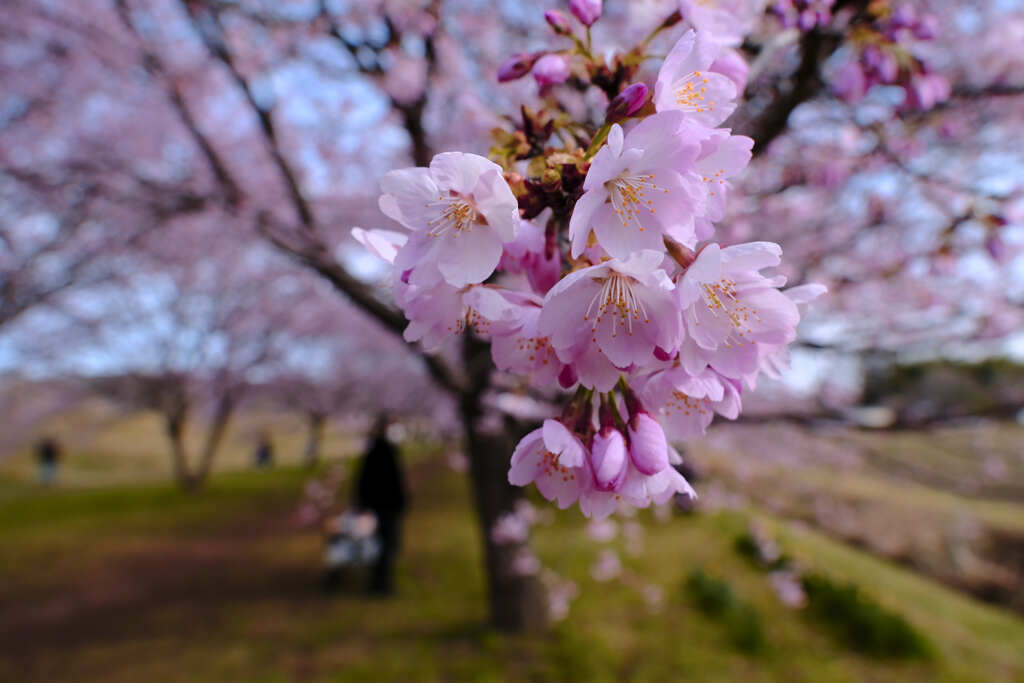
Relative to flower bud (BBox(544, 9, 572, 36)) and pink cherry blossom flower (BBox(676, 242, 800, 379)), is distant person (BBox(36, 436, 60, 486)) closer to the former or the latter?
flower bud (BBox(544, 9, 572, 36))

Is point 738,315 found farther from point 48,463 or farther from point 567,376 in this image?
point 48,463

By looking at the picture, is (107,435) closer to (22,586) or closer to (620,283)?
(22,586)

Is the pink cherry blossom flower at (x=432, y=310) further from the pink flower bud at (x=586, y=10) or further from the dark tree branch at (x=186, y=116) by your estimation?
the dark tree branch at (x=186, y=116)

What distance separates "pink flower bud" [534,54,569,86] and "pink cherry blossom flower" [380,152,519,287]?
0.28 metres

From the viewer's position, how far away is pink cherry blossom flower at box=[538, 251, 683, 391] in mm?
542

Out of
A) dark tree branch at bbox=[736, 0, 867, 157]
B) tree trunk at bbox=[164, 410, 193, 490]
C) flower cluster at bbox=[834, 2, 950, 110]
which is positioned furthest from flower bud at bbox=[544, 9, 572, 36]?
tree trunk at bbox=[164, 410, 193, 490]

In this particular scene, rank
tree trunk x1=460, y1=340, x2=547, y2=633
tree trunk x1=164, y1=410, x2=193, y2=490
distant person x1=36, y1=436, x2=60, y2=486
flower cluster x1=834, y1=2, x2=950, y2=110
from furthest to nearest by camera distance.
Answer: distant person x1=36, y1=436, x2=60, y2=486 < tree trunk x1=164, y1=410, x2=193, y2=490 < tree trunk x1=460, y1=340, x2=547, y2=633 < flower cluster x1=834, y1=2, x2=950, y2=110

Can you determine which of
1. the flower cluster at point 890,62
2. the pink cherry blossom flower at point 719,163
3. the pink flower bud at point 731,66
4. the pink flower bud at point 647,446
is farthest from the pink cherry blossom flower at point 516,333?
the flower cluster at point 890,62

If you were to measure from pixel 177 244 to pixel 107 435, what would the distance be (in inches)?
835

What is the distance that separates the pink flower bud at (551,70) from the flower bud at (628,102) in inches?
7.9

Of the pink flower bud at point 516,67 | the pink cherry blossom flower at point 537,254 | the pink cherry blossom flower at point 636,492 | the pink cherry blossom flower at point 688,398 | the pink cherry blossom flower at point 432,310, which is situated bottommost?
the pink cherry blossom flower at point 636,492

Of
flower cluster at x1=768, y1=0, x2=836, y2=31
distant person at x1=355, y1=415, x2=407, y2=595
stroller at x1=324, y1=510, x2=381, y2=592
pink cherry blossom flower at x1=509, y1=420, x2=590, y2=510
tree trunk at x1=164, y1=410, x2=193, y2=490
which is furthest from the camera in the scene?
tree trunk at x1=164, y1=410, x2=193, y2=490

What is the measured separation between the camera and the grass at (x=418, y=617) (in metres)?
3.71

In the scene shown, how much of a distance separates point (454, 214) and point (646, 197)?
0.73ft
